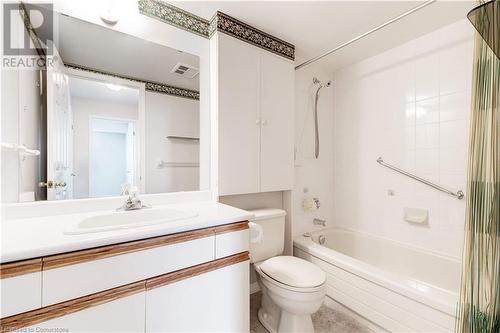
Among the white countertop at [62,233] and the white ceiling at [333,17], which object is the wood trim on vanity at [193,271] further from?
the white ceiling at [333,17]

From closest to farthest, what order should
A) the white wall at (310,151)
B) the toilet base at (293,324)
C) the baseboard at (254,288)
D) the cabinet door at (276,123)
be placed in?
the toilet base at (293,324) < the cabinet door at (276,123) < the baseboard at (254,288) < the white wall at (310,151)

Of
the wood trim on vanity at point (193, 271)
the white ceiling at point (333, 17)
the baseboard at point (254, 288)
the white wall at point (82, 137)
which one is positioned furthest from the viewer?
the baseboard at point (254, 288)

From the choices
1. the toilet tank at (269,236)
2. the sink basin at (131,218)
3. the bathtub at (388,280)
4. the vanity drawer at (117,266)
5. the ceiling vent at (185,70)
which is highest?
the ceiling vent at (185,70)

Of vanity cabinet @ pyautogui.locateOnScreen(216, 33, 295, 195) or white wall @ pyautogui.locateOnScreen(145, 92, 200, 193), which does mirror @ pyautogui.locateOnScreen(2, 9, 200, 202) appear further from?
vanity cabinet @ pyautogui.locateOnScreen(216, 33, 295, 195)

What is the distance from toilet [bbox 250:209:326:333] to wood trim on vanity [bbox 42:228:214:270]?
0.57 m

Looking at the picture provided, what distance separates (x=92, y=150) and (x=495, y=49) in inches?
75.8

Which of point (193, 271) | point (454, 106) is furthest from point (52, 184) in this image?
point (454, 106)

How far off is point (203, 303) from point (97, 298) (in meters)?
0.45

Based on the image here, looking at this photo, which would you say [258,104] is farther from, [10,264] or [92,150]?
[10,264]

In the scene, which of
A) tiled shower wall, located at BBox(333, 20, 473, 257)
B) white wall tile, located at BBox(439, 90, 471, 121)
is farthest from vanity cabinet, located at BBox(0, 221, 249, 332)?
white wall tile, located at BBox(439, 90, 471, 121)

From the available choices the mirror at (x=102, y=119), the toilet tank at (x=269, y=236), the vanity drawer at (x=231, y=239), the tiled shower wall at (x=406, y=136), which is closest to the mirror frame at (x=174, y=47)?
the mirror at (x=102, y=119)

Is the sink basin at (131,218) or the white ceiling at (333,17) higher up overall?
the white ceiling at (333,17)

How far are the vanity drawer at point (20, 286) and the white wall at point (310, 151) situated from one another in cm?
186

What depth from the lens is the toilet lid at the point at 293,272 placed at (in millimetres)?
1340
